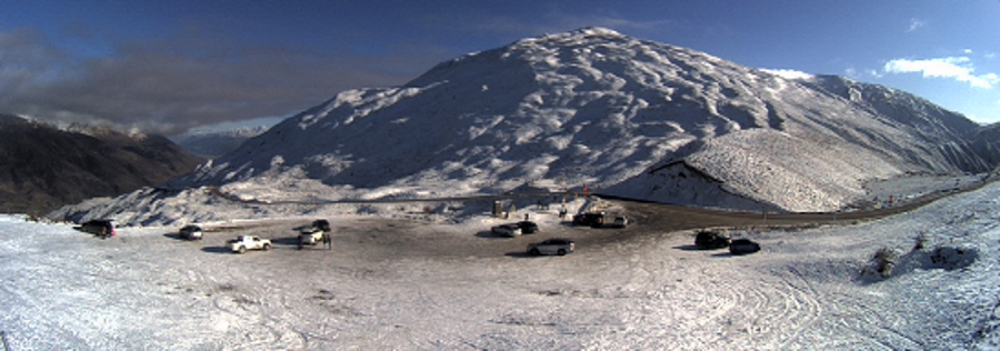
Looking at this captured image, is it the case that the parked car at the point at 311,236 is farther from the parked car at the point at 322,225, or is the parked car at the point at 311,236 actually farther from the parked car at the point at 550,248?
the parked car at the point at 550,248

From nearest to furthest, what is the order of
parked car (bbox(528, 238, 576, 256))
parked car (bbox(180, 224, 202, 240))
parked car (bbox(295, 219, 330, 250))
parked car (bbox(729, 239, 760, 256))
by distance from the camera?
parked car (bbox(729, 239, 760, 256))
parked car (bbox(528, 238, 576, 256))
parked car (bbox(295, 219, 330, 250))
parked car (bbox(180, 224, 202, 240))

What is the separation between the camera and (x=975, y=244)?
22.5 meters

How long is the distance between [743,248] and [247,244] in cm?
3070

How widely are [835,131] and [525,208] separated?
75.0 m

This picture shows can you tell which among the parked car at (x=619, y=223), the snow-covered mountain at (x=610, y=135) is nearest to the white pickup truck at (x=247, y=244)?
the parked car at (x=619, y=223)

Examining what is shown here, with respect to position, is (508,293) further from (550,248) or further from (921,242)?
(921,242)

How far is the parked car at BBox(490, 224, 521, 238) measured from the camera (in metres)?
39.3

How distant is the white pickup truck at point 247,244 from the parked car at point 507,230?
15528 mm

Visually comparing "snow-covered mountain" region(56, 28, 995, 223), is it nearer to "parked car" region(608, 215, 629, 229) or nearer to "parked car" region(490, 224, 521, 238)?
"parked car" region(608, 215, 629, 229)

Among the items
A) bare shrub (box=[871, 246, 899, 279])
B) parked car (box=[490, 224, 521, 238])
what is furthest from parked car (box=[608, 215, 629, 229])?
bare shrub (box=[871, 246, 899, 279])

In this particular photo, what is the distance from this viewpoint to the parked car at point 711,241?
34.3m

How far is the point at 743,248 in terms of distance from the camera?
32.5 metres

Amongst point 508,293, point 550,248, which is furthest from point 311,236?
point 508,293

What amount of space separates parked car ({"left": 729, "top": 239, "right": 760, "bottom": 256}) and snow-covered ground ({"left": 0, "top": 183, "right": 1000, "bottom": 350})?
107cm
